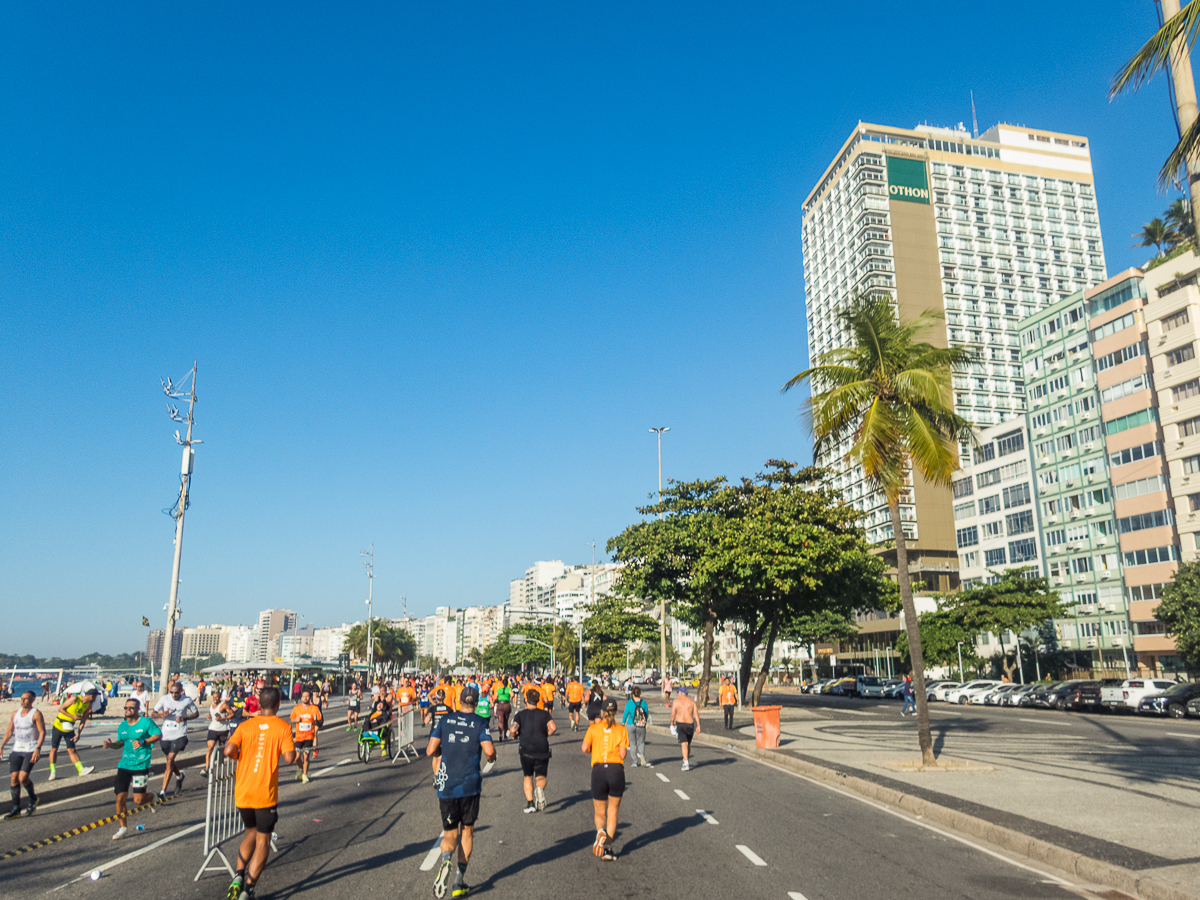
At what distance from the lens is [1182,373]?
184 ft

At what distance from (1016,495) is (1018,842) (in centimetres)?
7327

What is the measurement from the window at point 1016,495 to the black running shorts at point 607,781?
74.0 m

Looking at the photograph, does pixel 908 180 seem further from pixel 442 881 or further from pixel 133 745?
pixel 442 881

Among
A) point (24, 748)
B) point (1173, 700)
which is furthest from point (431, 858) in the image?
point (1173, 700)

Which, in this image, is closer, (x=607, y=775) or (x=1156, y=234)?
(x=607, y=775)

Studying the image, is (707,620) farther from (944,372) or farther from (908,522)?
(908,522)

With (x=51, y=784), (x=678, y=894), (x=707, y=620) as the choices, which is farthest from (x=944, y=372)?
(x=707, y=620)

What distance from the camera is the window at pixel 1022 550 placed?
73000 millimetres

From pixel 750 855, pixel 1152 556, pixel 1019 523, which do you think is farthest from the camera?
pixel 1019 523

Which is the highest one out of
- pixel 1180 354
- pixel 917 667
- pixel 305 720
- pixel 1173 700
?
pixel 1180 354

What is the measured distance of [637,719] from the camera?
60.3ft

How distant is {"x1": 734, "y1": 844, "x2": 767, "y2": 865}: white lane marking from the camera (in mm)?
9068

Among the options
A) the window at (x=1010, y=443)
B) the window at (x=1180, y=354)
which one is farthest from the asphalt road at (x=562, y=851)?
the window at (x=1010, y=443)

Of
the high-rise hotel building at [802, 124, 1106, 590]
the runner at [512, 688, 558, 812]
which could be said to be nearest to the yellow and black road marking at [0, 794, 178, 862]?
the runner at [512, 688, 558, 812]
